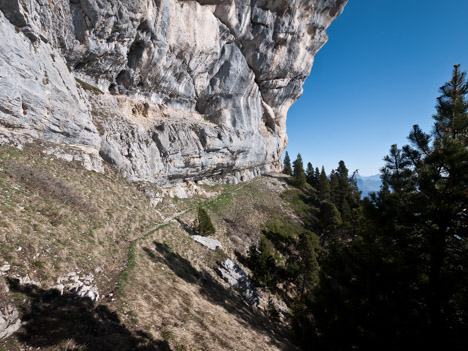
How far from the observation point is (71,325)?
7773 mm

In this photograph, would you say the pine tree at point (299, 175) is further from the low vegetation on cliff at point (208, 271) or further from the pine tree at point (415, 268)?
the pine tree at point (415, 268)

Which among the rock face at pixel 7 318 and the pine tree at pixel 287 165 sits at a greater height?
the pine tree at pixel 287 165

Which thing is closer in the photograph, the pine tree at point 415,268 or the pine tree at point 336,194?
the pine tree at point 415,268

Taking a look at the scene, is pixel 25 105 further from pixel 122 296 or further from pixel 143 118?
pixel 122 296

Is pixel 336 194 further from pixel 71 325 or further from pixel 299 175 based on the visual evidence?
pixel 71 325

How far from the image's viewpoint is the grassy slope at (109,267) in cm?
805

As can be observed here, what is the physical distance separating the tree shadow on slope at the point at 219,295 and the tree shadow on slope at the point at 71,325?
22.0ft

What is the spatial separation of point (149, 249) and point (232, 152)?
3165 centimetres

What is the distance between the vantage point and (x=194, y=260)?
762 inches

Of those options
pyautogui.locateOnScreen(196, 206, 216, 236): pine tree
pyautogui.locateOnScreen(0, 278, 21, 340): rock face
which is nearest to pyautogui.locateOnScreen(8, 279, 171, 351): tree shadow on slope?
pyautogui.locateOnScreen(0, 278, 21, 340): rock face

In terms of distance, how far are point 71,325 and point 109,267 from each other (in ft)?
15.5

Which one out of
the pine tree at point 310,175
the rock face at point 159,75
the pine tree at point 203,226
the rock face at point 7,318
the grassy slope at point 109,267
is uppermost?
the pine tree at point 310,175

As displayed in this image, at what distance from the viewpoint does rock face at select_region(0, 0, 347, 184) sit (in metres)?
19.2

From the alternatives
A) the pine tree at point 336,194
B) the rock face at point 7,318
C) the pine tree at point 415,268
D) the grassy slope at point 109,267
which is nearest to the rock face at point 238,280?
the grassy slope at point 109,267
